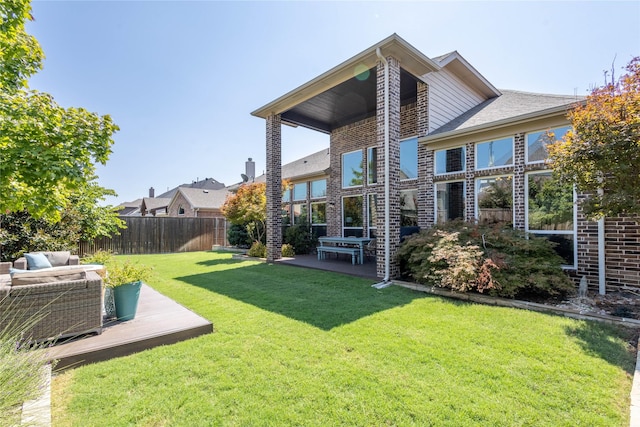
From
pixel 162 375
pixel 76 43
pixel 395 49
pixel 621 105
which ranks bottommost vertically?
pixel 162 375

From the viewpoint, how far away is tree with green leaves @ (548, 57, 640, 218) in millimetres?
4195

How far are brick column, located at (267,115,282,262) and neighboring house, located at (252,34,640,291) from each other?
0.04 meters

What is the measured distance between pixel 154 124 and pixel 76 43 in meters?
6.55

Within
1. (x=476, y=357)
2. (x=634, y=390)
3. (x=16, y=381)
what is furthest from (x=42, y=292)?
(x=634, y=390)

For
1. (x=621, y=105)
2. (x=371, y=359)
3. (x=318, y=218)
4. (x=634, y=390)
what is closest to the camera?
(x=634, y=390)

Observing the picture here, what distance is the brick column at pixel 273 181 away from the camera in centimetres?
1038

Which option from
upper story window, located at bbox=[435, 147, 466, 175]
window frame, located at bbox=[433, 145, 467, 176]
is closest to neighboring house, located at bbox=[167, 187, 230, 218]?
window frame, located at bbox=[433, 145, 467, 176]

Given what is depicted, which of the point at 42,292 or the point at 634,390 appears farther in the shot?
the point at 42,292

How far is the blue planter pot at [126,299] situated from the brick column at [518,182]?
8000 millimetres

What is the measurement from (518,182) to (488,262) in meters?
2.95

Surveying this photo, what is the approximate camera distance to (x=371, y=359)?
3127 mm

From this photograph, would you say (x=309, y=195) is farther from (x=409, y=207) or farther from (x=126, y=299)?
(x=126, y=299)

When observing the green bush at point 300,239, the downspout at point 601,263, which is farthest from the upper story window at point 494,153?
the green bush at point 300,239

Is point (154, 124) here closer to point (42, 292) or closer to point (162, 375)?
point (42, 292)
